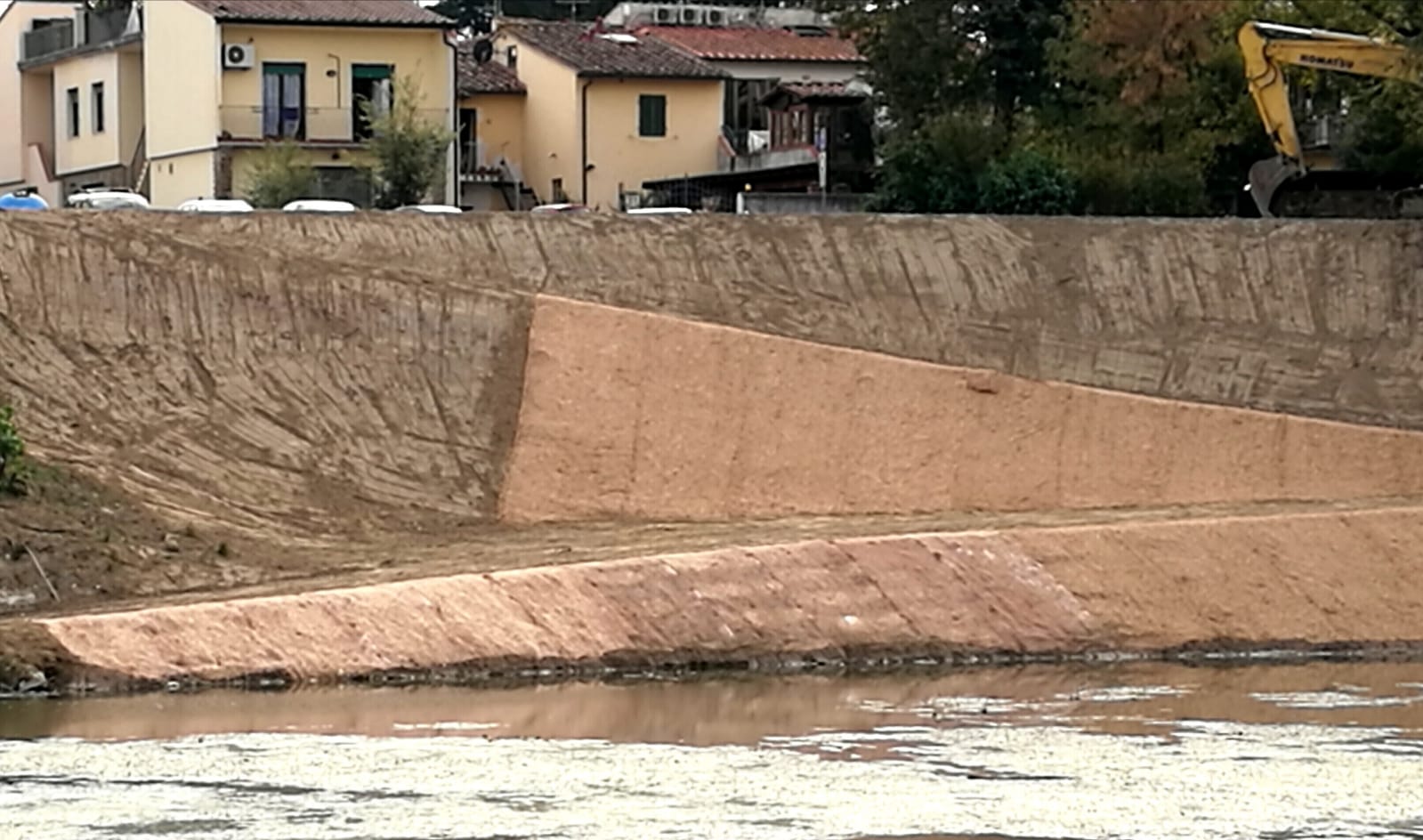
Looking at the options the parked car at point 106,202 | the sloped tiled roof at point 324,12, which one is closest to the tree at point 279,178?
the sloped tiled roof at point 324,12

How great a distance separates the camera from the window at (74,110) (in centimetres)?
7544

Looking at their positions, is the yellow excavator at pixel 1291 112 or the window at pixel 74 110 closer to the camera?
the yellow excavator at pixel 1291 112

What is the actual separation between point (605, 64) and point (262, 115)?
1120 centimetres

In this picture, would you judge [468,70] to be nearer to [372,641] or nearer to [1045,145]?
[1045,145]

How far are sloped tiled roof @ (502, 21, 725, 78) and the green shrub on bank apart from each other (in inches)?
1406

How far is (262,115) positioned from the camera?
68.4 metres

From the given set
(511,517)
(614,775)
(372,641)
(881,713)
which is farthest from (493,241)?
(614,775)

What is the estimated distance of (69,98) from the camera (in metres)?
76.0

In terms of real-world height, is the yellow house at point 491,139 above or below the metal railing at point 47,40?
below

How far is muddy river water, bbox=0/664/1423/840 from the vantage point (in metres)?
26.7

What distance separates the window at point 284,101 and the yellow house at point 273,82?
2 centimetres

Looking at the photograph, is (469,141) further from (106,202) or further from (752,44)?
(106,202)

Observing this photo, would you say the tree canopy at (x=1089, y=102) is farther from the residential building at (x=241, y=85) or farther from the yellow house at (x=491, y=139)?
the yellow house at (x=491, y=139)

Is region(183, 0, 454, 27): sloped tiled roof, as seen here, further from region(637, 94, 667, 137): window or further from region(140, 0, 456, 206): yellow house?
region(637, 94, 667, 137): window
